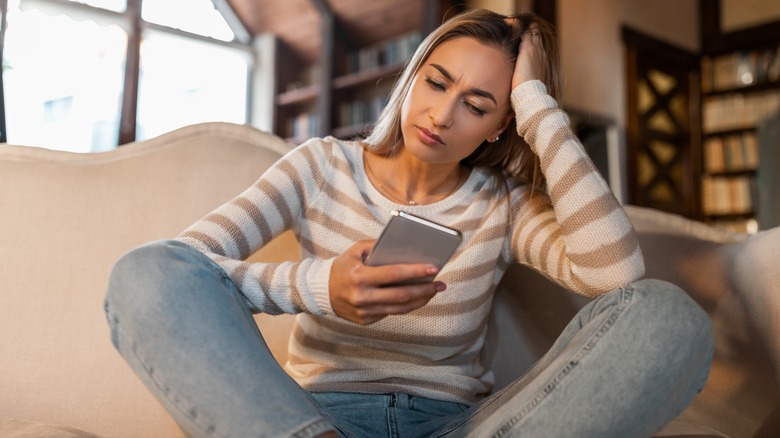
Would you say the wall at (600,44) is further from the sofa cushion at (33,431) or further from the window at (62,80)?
the sofa cushion at (33,431)

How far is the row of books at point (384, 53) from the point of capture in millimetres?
4645

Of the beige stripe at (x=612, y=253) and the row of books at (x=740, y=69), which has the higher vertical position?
the beige stripe at (x=612, y=253)

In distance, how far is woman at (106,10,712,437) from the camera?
0.78 metres

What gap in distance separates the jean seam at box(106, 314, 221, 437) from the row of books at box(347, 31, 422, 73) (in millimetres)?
3913

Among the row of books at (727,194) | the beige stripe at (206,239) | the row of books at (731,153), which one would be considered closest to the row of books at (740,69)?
the row of books at (731,153)

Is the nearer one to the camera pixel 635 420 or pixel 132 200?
pixel 635 420

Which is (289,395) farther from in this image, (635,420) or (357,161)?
(357,161)

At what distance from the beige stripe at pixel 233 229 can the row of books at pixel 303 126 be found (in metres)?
4.06

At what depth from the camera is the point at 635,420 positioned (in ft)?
2.67

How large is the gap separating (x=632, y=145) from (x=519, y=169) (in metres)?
3.89

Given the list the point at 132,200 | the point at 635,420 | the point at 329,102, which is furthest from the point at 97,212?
the point at 329,102

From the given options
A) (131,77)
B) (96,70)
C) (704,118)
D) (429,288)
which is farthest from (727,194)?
(429,288)

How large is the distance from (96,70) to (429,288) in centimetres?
396

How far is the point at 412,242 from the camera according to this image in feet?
2.66
